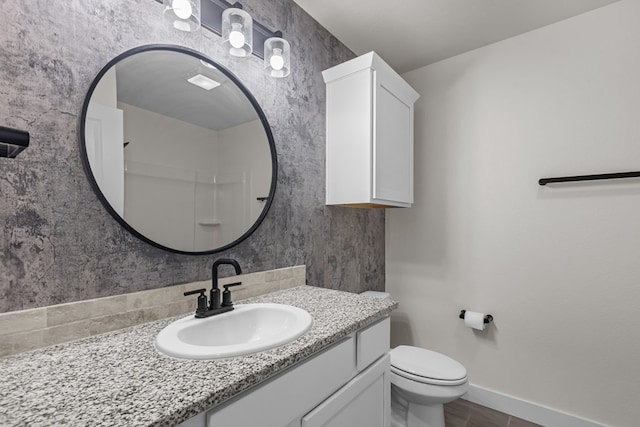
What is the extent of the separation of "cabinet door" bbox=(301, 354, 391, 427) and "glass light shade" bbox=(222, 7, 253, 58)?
4.53 feet

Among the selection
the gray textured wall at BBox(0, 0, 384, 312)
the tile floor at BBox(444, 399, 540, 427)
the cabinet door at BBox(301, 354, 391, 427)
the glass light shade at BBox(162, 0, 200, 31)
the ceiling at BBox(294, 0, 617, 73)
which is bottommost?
the tile floor at BBox(444, 399, 540, 427)

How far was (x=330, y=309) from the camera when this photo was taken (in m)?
1.19

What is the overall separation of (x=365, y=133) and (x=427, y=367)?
135 cm

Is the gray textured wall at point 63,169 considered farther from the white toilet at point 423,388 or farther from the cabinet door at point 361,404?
the white toilet at point 423,388

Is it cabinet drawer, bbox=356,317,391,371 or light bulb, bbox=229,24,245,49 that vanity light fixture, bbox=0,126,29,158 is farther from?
cabinet drawer, bbox=356,317,391,371

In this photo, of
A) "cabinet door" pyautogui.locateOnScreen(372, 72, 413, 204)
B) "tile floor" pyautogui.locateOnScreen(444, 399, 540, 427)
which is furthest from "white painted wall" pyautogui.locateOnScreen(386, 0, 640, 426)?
"cabinet door" pyautogui.locateOnScreen(372, 72, 413, 204)

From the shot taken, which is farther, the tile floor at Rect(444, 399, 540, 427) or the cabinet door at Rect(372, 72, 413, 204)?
the tile floor at Rect(444, 399, 540, 427)

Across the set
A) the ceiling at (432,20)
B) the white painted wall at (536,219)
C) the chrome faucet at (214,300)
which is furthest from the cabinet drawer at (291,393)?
the ceiling at (432,20)

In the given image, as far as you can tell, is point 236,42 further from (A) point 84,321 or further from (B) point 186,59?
(A) point 84,321

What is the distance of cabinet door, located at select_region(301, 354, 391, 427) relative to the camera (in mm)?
912

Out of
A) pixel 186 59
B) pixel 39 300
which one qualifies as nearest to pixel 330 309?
pixel 39 300

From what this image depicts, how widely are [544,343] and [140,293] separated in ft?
7.38

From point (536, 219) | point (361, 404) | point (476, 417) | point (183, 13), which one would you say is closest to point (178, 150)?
point (183, 13)

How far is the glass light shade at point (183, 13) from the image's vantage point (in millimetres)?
1051
